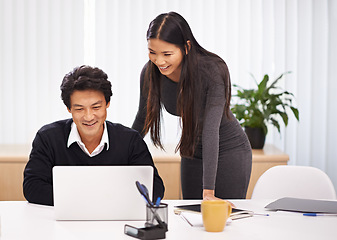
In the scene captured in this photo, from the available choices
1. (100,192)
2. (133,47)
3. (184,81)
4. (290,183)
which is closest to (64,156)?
(100,192)

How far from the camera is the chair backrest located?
2.24 m

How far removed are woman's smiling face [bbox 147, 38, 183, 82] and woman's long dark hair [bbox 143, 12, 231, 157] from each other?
16 mm

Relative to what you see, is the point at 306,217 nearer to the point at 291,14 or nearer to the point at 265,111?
the point at 265,111

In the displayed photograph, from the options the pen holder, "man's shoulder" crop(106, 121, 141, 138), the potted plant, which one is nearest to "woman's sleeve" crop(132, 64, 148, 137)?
"man's shoulder" crop(106, 121, 141, 138)

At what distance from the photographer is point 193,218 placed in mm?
1642

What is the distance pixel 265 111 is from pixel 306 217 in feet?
5.82

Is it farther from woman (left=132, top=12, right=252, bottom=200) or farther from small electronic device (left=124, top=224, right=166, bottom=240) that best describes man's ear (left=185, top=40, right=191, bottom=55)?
small electronic device (left=124, top=224, right=166, bottom=240)

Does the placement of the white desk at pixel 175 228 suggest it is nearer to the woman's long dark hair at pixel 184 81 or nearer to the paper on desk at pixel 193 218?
the paper on desk at pixel 193 218

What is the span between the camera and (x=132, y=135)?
2.07m

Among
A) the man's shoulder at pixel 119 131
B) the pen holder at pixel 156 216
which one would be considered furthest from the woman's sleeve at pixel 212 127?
the pen holder at pixel 156 216

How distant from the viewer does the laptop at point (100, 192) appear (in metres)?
1.57

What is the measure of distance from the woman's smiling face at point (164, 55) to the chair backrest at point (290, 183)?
26.1 inches

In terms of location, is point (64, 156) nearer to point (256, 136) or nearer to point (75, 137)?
point (75, 137)

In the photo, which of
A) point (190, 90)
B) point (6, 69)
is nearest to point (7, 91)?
point (6, 69)
